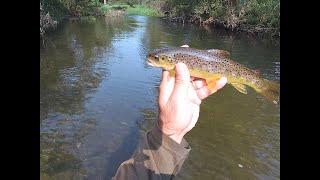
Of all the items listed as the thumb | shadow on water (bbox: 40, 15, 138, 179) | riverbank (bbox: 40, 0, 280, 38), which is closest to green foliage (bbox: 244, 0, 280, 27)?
riverbank (bbox: 40, 0, 280, 38)

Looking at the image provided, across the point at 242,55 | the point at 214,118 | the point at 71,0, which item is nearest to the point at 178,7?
the point at 71,0

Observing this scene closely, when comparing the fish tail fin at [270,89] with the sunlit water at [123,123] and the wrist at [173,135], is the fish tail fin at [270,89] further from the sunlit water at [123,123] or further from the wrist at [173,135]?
the sunlit water at [123,123]

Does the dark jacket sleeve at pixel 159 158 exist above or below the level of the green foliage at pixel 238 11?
below

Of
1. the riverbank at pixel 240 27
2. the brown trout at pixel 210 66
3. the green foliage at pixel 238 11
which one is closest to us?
the brown trout at pixel 210 66

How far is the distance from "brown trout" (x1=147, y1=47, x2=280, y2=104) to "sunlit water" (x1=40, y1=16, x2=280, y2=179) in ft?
14.6

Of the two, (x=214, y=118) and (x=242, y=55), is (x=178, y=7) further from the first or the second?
(x=214, y=118)

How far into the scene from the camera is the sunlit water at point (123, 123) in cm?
848

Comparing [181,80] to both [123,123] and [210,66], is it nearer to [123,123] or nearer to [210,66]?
[210,66]

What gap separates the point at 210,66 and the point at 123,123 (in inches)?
291

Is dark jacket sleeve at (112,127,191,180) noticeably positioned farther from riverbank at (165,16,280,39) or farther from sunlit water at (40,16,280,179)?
riverbank at (165,16,280,39)

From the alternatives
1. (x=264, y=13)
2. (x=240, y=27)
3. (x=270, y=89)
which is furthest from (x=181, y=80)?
(x=240, y=27)

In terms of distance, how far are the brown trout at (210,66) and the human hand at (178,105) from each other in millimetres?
383

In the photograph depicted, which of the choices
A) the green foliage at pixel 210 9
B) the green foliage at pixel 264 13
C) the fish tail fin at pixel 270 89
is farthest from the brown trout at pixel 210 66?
the green foliage at pixel 210 9
